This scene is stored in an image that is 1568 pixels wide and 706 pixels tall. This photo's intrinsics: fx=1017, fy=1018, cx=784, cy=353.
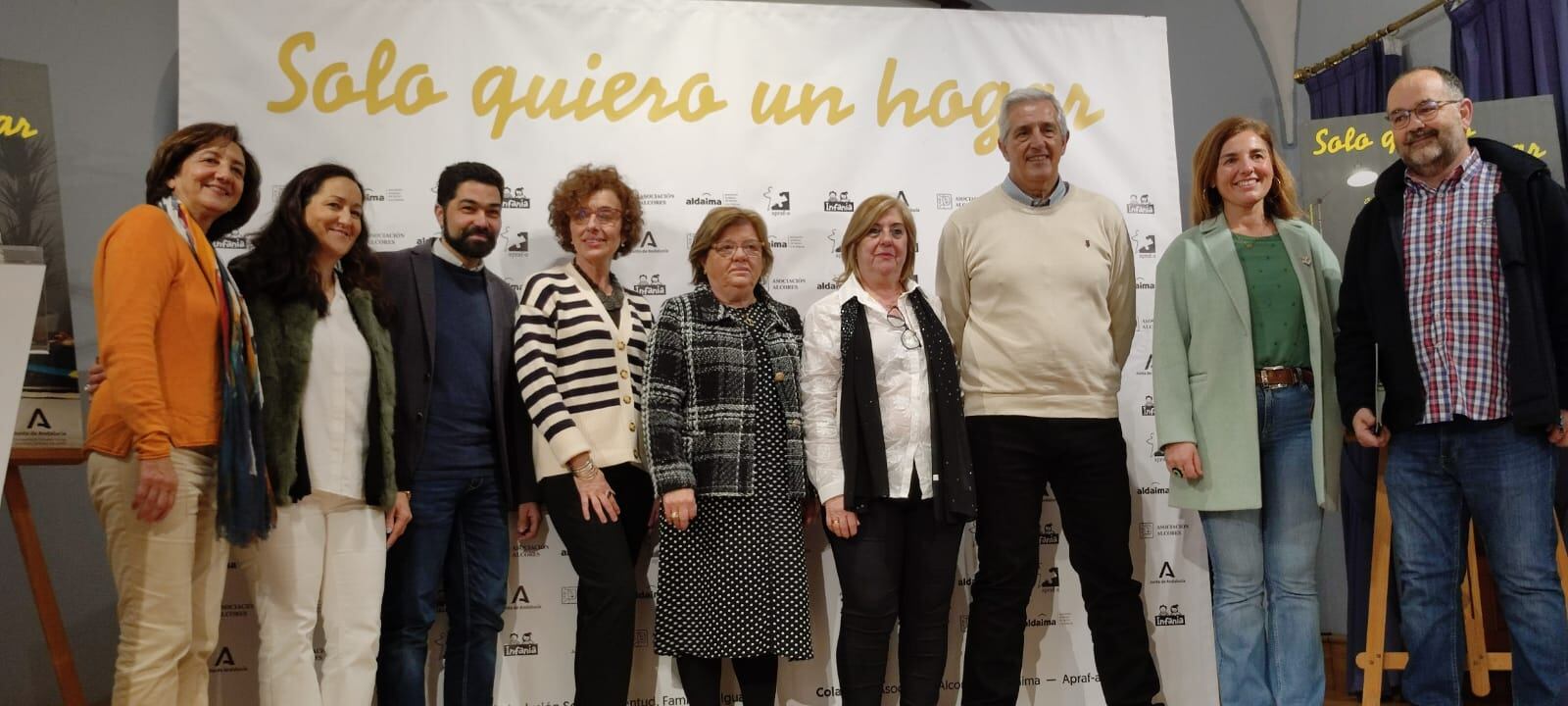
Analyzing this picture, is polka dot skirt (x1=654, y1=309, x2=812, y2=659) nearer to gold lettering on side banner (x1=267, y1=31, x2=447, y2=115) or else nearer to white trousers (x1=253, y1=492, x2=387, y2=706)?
white trousers (x1=253, y1=492, x2=387, y2=706)

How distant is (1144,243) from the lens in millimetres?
3541

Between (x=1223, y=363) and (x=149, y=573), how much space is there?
2.65m

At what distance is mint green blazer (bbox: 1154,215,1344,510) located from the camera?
105 inches

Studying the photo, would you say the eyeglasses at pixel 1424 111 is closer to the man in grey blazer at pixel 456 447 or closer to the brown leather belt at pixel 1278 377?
the brown leather belt at pixel 1278 377

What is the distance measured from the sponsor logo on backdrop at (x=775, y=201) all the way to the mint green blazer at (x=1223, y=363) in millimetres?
1212

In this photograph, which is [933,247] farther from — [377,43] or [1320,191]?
[377,43]

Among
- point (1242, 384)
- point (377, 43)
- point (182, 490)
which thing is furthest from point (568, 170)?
point (1242, 384)

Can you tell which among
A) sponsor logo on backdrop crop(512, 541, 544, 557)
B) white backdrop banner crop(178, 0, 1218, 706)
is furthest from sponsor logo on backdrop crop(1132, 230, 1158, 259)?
sponsor logo on backdrop crop(512, 541, 544, 557)

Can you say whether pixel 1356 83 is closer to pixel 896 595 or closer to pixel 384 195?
pixel 896 595

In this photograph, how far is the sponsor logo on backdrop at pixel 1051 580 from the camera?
11.2 feet

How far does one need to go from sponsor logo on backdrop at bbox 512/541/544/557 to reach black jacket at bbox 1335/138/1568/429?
2.35 m

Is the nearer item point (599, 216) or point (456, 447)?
point (456, 447)

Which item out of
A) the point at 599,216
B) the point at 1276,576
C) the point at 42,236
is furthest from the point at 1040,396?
the point at 42,236

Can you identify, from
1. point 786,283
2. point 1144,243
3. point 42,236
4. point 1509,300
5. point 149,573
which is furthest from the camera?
point 1144,243
